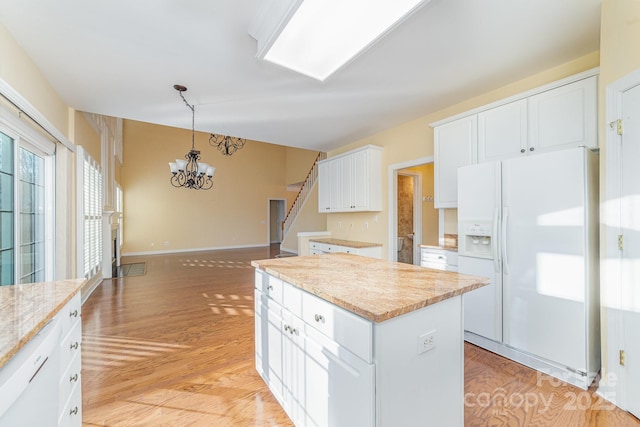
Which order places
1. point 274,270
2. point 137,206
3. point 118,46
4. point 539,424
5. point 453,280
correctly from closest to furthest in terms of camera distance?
point 453,280 → point 539,424 → point 274,270 → point 118,46 → point 137,206

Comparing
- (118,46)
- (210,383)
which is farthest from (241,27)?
(210,383)

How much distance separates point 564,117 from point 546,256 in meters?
1.25

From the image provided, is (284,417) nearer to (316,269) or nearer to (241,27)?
(316,269)

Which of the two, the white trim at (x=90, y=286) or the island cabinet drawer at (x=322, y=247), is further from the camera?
the island cabinet drawer at (x=322, y=247)

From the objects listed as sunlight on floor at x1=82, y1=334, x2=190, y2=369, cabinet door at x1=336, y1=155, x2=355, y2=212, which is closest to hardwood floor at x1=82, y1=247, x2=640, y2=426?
sunlight on floor at x1=82, y1=334, x2=190, y2=369

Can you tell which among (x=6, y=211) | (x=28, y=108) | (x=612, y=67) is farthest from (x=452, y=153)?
(x=6, y=211)

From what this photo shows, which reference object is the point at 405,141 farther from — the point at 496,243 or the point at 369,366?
the point at 369,366

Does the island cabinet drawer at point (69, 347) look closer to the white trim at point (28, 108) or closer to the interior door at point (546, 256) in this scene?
the white trim at point (28, 108)

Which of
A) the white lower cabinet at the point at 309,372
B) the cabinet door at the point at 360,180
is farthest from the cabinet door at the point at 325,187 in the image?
the white lower cabinet at the point at 309,372

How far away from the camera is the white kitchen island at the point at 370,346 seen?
1127 millimetres

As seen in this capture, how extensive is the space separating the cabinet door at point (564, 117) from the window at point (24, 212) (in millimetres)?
4681

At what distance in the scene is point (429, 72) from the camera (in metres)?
2.65

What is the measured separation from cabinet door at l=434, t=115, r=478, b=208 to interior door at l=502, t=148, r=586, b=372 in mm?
660

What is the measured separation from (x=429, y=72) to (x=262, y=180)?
8.94 meters
